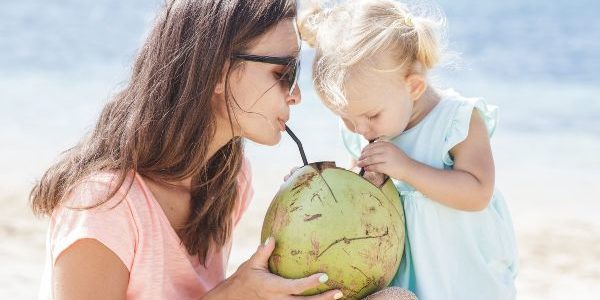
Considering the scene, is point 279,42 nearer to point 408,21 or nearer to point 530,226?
point 408,21

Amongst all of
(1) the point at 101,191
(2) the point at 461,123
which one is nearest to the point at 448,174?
(2) the point at 461,123

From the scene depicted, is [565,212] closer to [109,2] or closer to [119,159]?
[119,159]

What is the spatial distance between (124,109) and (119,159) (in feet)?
0.52

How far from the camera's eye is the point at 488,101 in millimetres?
9148

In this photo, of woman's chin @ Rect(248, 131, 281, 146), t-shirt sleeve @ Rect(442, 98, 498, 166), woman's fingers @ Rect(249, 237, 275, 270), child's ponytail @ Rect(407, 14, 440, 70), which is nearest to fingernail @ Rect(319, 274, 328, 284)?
woman's fingers @ Rect(249, 237, 275, 270)

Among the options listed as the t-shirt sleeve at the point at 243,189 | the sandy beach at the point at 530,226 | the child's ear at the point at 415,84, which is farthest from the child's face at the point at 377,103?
the sandy beach at the point at 530,226

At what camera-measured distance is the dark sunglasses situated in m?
2.62

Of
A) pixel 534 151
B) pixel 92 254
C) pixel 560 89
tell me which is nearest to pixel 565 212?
pixel 534 151

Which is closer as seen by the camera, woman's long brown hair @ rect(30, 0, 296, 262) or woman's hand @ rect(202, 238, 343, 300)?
woman's hand @ rect(202, 238, 343, 300)

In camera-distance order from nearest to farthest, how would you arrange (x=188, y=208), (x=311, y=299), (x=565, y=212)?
(x=311, y=299) → (x=188, y=208) → (x=565, y=212)

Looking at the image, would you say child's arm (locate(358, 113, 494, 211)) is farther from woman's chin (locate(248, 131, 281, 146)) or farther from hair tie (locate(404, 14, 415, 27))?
hair tie (locate(404, 14, 415, 27))

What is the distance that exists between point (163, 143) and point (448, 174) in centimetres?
83

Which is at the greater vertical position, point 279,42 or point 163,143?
point 279,42

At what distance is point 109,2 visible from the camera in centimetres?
1602
